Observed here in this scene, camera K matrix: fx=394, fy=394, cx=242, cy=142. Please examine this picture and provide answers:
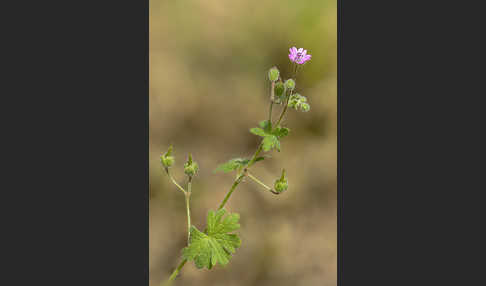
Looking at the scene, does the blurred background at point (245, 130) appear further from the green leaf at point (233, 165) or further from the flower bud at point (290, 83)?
the flower bud at point (290, 83)

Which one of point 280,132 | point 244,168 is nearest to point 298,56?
point 280,132

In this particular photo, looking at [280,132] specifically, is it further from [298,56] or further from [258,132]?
[298,56]

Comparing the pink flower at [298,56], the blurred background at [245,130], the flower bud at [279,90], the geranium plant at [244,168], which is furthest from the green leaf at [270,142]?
the blurred background at [245,130]

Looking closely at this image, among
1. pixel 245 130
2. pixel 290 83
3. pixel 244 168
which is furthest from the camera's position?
pixel 245 130

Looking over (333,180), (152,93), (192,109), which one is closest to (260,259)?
(333,180)

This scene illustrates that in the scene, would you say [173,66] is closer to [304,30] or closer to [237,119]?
[237,119]
